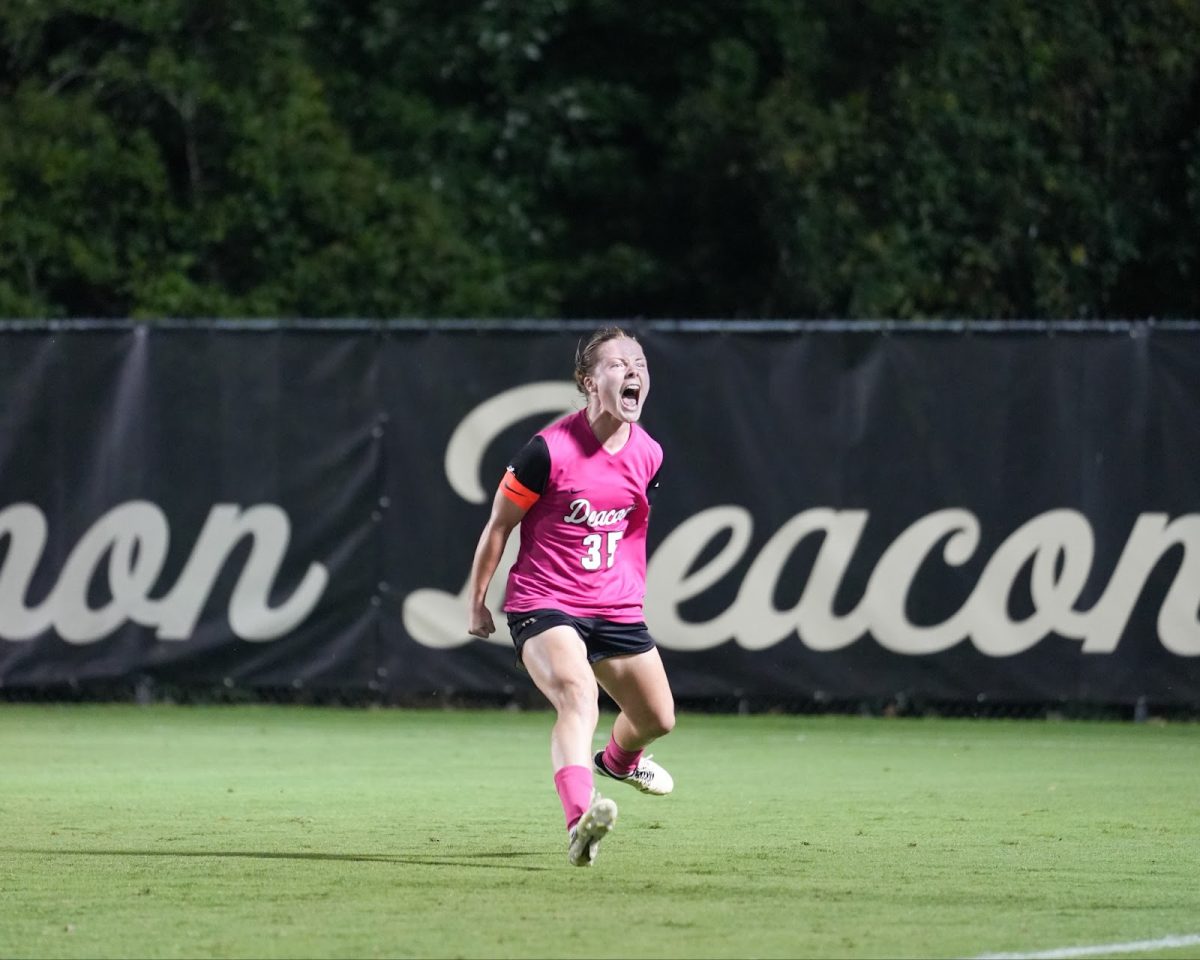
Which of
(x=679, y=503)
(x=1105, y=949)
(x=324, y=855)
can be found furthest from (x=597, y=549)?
(x=679, y=503)

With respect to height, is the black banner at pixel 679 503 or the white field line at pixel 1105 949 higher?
the black banner at pixel 679 503

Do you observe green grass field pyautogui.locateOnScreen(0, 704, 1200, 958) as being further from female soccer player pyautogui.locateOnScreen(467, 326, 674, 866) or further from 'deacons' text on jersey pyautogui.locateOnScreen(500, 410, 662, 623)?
'deacons' text on jersey pyautogui.locateOnScreen(500, 410, 662, 623)

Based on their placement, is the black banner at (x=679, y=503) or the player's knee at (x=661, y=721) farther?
the black banner at (x=679, y=503)

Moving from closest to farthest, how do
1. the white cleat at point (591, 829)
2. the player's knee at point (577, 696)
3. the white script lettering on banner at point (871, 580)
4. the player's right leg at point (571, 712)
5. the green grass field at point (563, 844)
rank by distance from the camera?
1. the green grass field at point (563, 844)
2. the white cleat at point (591, 829)
3. the player's right leg at point (571, 712)
4. the player's knee at point (577, 696)
5. the white script lettering on banner at point (871, 580)

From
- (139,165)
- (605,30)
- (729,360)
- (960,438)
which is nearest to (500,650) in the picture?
(729,360)

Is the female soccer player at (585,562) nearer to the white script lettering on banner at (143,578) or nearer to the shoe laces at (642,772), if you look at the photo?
the shoe laces at (642,772)

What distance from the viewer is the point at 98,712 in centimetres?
1515

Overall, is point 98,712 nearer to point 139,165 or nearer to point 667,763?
point 667,763

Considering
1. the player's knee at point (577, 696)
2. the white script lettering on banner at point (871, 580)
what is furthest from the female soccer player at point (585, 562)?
the white script lettering on banner at point (871, 580)

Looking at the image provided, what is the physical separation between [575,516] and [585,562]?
184 millimetres

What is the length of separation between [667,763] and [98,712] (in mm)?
4623

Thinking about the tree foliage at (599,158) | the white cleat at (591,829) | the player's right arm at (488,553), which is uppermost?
the tree foliage at (599,158)

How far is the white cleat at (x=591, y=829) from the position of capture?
7465 millimetres

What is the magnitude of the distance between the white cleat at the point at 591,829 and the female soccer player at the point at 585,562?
0.34ft
